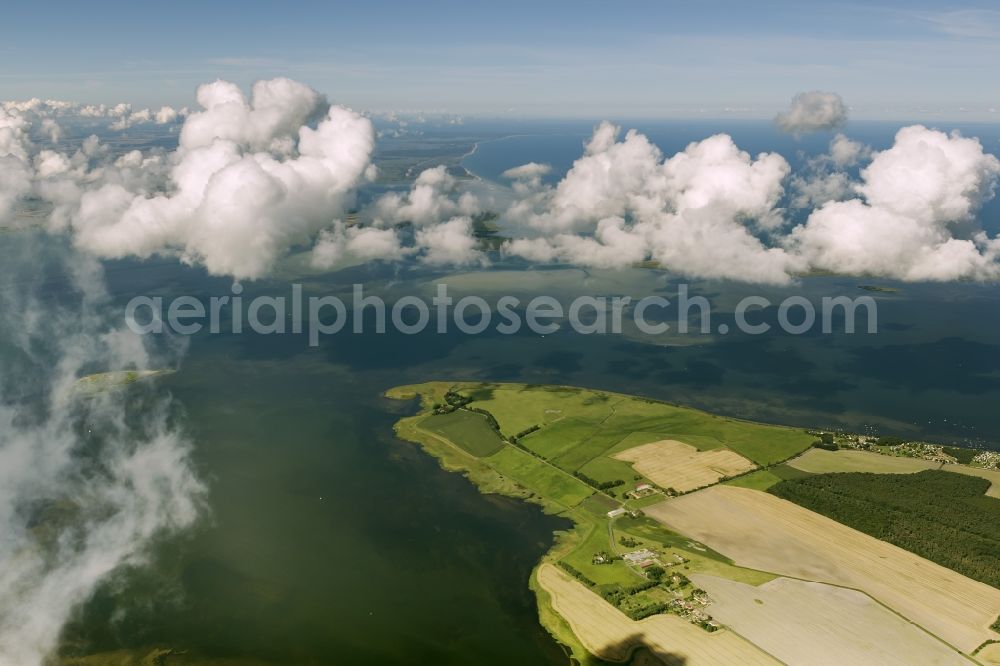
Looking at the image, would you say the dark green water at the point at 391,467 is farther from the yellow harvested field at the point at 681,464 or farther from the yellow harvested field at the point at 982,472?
the yellow harvested field at the point at 681,464

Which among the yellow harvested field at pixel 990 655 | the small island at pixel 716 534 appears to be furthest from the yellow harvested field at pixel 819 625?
the yellow harvested field at pixel 990 655

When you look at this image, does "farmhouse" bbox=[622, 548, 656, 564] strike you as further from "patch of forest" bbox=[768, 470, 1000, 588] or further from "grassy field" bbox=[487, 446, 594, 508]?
"patch of forest" bbox=[768, 470, 1000, 588]

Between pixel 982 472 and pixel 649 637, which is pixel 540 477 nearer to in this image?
pixel 649 637

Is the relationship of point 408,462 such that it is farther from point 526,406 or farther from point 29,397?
point 29,397

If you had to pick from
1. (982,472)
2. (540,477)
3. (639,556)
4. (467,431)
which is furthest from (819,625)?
(467,431)

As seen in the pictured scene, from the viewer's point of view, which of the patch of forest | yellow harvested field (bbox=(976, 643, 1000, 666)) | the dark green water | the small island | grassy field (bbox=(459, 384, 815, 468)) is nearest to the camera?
yellow harvested field (bbox=(976, 643, 1000, 666))

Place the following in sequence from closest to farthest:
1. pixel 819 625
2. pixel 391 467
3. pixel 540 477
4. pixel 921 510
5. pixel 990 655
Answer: pixel 990 655 < pixel 819 625 < pixel 921 510 < pixel 540 477 < pixel 391 467

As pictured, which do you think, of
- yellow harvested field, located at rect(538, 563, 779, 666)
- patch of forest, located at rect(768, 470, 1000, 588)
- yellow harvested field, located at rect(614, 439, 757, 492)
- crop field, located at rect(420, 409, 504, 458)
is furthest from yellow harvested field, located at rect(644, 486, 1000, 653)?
crop field, located at rect(420, 409, 504, 458)
